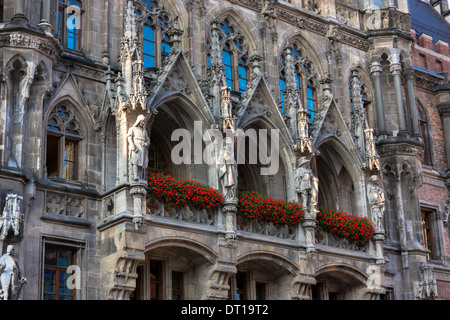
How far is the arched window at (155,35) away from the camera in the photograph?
24.7 metres

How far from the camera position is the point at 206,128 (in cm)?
2323

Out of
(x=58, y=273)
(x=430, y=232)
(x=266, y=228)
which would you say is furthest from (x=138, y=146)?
(x=430, y=232)

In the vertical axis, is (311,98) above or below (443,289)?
above

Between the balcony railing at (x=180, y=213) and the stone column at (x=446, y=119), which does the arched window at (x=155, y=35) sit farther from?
the stone column at (x=446, y=119)

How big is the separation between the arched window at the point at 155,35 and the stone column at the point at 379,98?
8.02 metres

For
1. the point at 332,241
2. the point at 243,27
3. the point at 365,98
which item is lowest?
the point at 332,241

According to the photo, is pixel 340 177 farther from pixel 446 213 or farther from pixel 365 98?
pixel 446 213

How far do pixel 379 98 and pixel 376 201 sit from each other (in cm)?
475

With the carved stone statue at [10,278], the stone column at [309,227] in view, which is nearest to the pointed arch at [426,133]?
the stone column at [309,227]

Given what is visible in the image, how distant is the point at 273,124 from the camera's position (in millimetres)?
24844

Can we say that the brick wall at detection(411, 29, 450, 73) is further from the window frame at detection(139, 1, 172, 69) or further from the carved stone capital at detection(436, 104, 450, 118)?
the window frame at detection(139, 1, 172, 69)

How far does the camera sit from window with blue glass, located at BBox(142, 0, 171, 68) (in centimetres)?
2472

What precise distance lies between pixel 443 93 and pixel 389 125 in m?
4.27
